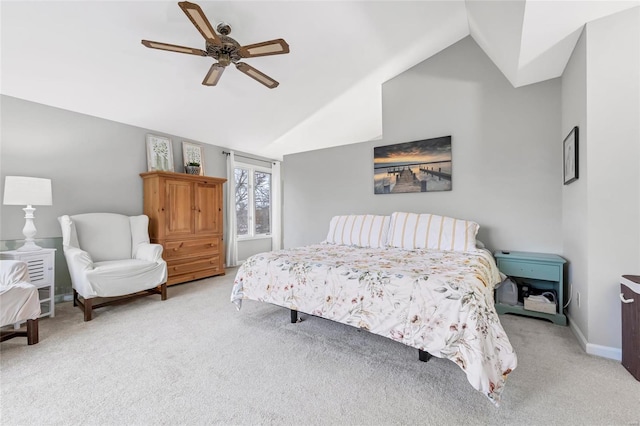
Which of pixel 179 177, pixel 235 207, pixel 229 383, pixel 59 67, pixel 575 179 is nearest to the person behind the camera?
pixel 229 383

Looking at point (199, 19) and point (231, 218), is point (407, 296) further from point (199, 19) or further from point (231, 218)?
point (231, 218)

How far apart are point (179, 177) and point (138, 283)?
1621 millimetres

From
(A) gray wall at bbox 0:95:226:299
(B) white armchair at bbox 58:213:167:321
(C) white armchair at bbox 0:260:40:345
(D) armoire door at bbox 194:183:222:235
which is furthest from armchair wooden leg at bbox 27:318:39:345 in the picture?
(D) armoire door at bbox 194:183:222:235

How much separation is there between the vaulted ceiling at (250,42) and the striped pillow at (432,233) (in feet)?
5.58

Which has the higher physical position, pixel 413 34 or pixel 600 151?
pixel 413 34

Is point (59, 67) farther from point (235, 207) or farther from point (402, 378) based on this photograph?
point (402, 378)

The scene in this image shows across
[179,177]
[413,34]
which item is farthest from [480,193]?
[179,177]

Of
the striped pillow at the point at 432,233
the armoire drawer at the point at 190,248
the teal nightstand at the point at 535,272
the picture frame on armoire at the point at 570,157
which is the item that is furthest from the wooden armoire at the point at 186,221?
the picture frame on armoire at the point at 570,157

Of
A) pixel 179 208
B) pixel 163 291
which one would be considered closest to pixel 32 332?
pixel 163 291

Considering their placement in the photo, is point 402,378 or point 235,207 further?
point 235,207

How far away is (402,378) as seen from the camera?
1.74 metres

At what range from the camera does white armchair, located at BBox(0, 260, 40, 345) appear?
208 cm

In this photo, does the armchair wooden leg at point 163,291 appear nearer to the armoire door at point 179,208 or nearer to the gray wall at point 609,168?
the armoire door at point 179,208

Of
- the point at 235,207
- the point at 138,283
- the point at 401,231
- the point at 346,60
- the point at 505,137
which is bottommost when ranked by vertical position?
the point at 138,283
